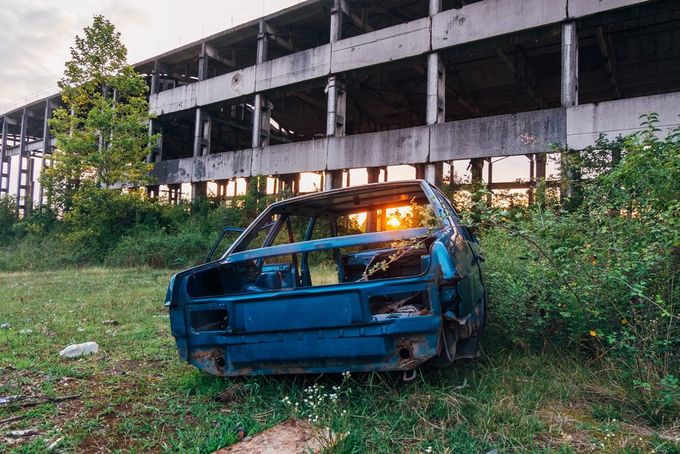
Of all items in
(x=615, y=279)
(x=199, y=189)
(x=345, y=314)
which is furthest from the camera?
(x=199, y=189)

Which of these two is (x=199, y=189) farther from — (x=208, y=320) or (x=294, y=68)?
(x=208, y=320)

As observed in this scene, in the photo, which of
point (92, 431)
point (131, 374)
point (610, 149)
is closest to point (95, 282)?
point (131, 374)

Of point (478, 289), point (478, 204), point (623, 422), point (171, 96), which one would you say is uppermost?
point (171, 96)

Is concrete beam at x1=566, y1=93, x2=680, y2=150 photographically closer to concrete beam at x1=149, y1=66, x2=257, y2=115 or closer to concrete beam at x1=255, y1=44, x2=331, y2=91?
concrete beam at x1=255, y1=44, x2=331, y2=91

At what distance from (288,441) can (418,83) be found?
20089 mm

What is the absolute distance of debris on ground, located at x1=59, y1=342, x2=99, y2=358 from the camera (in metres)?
4.38

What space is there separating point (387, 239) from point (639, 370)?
1863 mm

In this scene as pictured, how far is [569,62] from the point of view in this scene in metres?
12.9

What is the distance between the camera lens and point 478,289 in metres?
3.40

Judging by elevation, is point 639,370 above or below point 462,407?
above

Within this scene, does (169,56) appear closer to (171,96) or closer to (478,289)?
(171,96)

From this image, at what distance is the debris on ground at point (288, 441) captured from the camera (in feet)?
7.57

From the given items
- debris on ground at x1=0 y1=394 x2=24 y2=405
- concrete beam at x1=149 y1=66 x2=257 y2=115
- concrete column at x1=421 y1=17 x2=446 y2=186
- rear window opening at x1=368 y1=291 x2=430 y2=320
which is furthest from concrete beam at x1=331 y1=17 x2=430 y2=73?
debris on ground at x1=0 y1=394 x2=24 y2=405

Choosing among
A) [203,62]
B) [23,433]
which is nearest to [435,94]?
[203,62]
